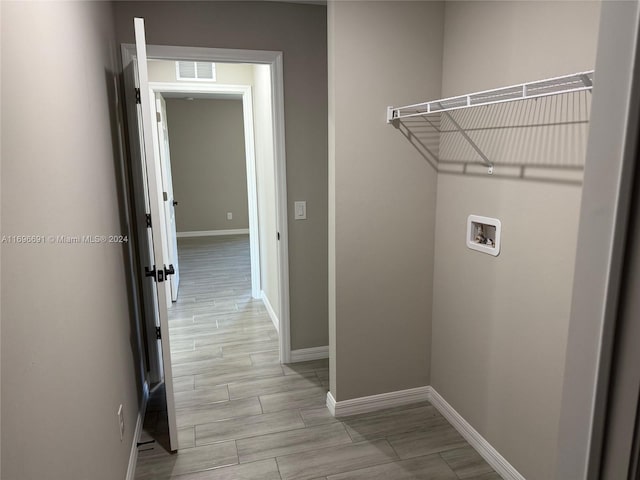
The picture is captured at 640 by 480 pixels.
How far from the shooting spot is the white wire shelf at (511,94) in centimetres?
130

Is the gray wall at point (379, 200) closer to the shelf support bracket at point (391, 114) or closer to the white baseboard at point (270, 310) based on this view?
the shelf support bracket at point (391, 114)

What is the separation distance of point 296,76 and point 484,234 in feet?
5.36

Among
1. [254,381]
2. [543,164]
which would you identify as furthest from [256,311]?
[543,164]

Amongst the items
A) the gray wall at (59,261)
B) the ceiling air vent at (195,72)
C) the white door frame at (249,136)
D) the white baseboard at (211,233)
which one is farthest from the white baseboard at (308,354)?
the white baseboard at (211,233)

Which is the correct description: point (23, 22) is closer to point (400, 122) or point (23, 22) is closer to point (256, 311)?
point (400, 122)

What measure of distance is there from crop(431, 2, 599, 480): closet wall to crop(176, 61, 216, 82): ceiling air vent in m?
2.53

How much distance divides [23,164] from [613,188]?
1183 mm

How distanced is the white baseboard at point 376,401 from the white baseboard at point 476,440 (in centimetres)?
Answer: 8

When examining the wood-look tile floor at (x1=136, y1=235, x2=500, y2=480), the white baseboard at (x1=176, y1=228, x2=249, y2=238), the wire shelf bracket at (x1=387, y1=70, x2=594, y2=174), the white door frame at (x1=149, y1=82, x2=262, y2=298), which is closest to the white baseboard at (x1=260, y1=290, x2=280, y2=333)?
the white door frame at (x1=149, y1=82, x2=262, y2=298)

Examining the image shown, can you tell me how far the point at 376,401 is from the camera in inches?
103

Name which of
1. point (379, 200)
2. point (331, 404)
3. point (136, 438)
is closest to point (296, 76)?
point (379, 200)

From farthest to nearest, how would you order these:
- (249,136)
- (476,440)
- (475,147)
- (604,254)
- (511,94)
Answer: (249,136) → (476,440) → (475,147) → (511,94) → (604,254)

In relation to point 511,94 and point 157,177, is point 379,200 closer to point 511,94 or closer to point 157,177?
point 511,94

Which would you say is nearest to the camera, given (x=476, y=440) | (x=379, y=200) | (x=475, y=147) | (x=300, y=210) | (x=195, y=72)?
(x=475, y=147)
